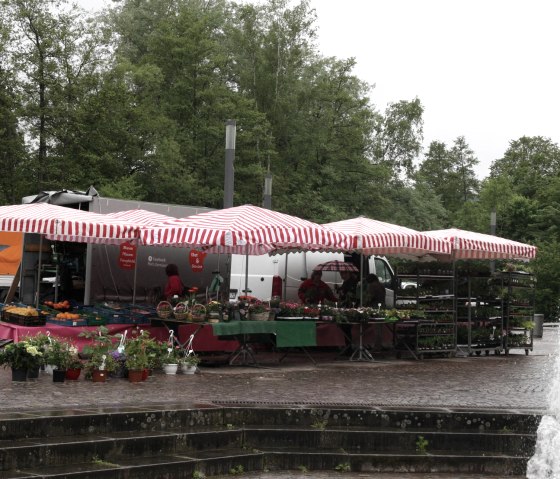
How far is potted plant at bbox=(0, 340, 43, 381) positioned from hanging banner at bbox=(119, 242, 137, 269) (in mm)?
7418

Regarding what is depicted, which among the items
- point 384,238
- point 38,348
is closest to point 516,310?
point 384,238

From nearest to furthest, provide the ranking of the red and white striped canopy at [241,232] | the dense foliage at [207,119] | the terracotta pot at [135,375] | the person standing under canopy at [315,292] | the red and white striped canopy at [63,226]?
the terracotta pot at [135,375] → the red and white striped canopy at [241,232] → the red and white striped canopy at [63,226] → the person standing under canopy at [315,292] → the dense foliage at [207,119]

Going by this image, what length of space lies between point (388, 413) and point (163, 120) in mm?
31622

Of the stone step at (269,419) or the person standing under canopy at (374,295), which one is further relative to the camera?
the person standing under canopy at (374,295)

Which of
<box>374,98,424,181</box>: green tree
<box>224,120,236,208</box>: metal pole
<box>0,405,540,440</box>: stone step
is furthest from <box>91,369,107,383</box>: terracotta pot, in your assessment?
<box>374,98,424,181</box>: green tree

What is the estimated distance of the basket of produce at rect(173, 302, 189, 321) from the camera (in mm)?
15297

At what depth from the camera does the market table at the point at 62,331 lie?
1523cm

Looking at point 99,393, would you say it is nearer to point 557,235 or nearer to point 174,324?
point 174,324

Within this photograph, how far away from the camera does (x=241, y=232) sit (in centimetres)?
1500

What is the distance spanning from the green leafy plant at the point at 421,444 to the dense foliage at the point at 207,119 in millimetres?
26240

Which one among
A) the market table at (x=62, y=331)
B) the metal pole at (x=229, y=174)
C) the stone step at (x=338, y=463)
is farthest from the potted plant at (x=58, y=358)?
the metal pole at (x=229, y=174)

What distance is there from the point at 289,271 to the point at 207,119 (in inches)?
845

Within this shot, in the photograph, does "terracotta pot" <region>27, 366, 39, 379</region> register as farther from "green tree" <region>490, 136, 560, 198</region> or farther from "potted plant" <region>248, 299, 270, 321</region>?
"green tree" <region>490, 136, 560, 198</region>

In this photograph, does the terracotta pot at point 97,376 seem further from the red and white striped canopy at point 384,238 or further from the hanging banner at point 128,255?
the hanging banner at point 128,255
